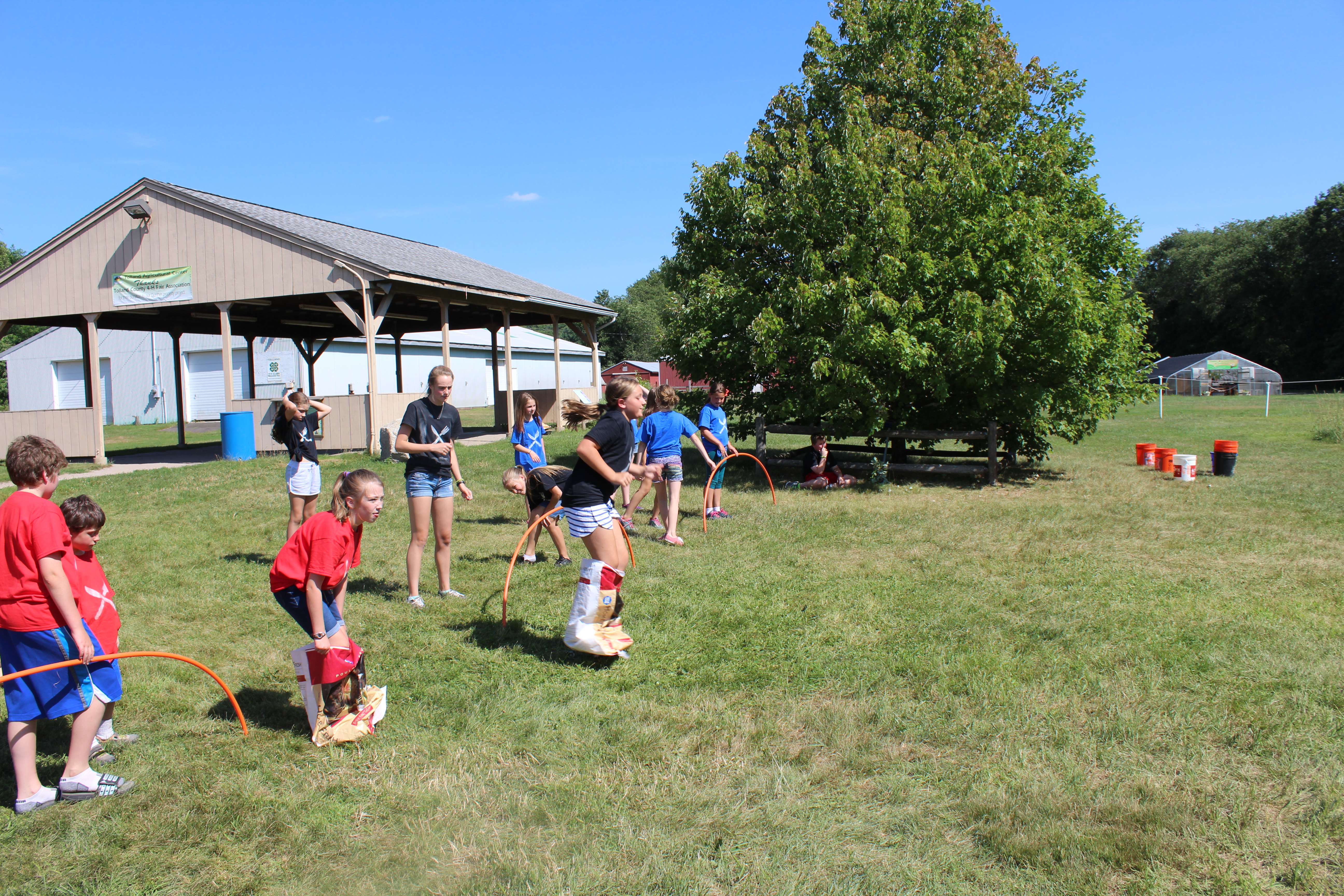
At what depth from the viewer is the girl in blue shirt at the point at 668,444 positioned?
8.52 meters

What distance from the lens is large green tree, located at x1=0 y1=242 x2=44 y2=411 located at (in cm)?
4144

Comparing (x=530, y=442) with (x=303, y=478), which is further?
(x=530, y=442)

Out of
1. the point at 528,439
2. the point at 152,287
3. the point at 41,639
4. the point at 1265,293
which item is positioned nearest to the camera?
the point at 41,639

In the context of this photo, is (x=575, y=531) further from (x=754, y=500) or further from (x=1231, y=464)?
(x=1231, y=464)

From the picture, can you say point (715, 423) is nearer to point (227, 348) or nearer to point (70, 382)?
point (227, 348)

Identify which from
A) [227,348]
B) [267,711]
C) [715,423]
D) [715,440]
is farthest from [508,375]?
[267,711]

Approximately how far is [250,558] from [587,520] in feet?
16.3

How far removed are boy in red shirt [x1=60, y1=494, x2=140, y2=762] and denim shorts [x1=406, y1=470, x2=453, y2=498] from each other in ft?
7.44

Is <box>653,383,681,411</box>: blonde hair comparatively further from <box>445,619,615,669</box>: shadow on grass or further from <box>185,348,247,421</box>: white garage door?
<box>185,348,247,421</box>: white garage door

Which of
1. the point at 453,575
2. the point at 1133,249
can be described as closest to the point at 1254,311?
the point at 1133,249

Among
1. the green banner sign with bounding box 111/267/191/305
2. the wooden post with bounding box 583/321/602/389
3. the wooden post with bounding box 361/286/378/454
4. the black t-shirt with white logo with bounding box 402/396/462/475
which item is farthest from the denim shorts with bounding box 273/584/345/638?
the wooden post with bounding box 583/321/602/389

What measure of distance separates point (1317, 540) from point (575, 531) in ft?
25.5

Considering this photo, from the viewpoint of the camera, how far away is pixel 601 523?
197 inches

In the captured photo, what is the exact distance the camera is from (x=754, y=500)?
11.3 meters
